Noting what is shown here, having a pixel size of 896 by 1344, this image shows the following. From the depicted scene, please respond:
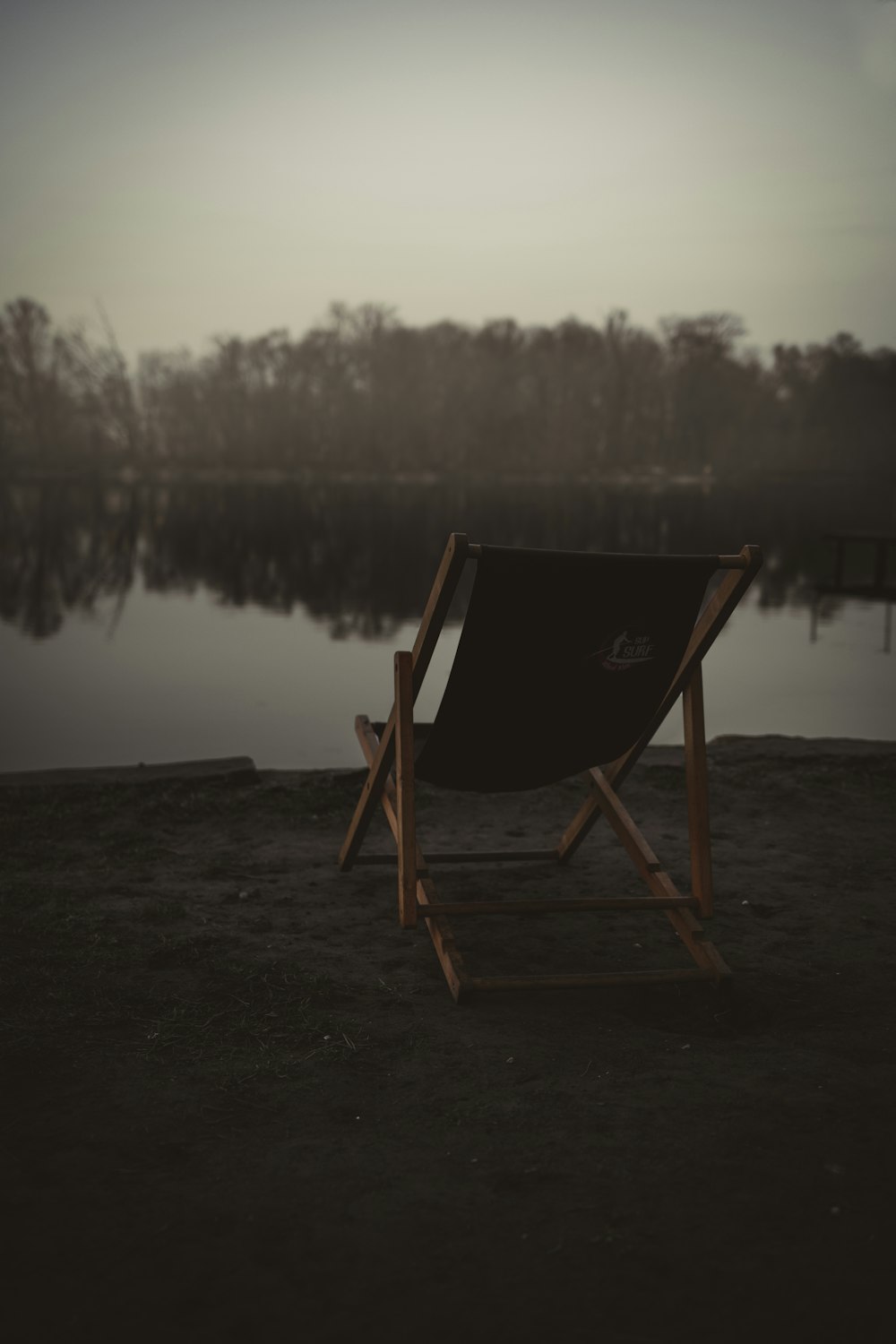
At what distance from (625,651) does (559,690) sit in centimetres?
20

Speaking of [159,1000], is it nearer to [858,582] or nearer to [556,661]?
[556,661]

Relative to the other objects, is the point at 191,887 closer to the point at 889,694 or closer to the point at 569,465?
the point at 889,694

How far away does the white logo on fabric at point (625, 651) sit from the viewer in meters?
2.79

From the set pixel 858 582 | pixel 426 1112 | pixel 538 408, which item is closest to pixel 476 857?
pixel 426 1112

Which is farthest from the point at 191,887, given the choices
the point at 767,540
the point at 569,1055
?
the point at 767,540

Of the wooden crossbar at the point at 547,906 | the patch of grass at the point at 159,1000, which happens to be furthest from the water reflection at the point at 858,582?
the patch of grass at the point at 159,1000

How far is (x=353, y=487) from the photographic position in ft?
196

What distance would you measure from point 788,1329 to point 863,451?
7617 cm

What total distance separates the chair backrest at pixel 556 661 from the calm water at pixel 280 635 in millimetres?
3316

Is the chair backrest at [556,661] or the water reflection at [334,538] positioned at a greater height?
the chair backrest at [556,661]

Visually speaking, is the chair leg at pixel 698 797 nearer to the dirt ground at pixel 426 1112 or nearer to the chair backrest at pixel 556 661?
the chair backrest at pixel 556 661

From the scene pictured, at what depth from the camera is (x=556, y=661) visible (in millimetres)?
2789

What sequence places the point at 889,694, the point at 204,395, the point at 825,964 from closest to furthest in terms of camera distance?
1. the point at 825,964
2. the point at 889,694
3. the point at 204,395

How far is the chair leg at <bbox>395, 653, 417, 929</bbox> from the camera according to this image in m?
2.66
